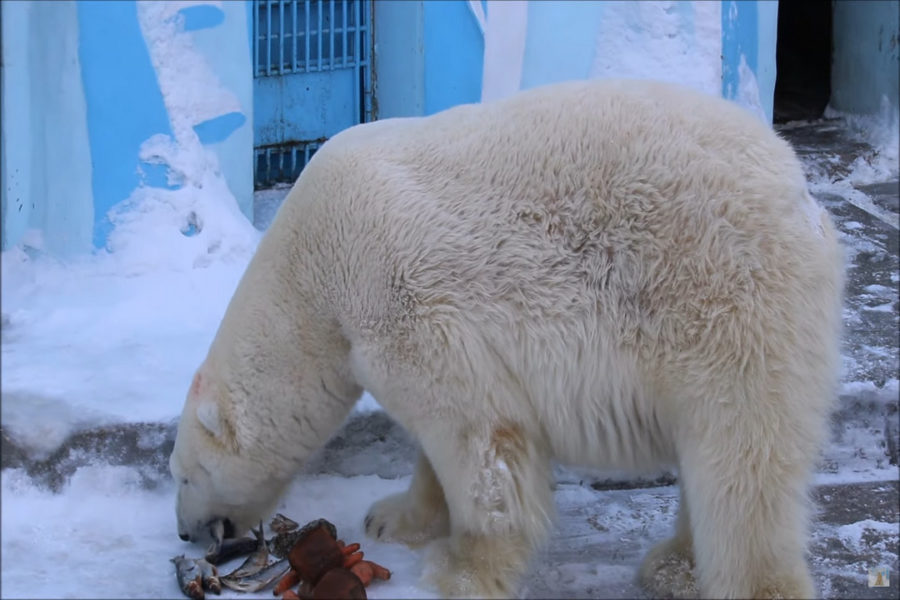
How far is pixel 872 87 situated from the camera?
7410 millimetres

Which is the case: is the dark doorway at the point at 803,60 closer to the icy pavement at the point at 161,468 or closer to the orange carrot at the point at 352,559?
the icy pavement at the point at 161,468

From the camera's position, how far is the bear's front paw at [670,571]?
9.26ft

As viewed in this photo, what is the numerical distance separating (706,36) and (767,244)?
10.1 ft

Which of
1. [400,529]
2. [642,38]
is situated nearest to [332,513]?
[400,529]

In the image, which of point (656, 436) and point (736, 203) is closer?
point (736, 203)

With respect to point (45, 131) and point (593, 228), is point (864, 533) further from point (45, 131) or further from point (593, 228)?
point (45, 131)

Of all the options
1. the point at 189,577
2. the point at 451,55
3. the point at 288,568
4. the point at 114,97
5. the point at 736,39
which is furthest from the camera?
the point at 736,39

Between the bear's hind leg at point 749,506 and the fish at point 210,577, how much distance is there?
1220mm

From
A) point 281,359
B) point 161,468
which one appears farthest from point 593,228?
point 161,468

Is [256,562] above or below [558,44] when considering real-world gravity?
below

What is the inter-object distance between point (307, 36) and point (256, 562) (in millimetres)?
3258

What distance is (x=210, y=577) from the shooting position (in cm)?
282

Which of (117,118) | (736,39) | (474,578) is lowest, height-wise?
(474,578)

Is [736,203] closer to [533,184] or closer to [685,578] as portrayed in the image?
[533,184]
